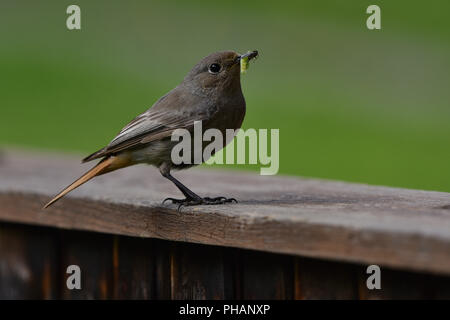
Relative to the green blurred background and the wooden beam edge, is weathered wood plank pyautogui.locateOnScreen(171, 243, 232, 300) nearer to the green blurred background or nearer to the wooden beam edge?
the wooden beam edge

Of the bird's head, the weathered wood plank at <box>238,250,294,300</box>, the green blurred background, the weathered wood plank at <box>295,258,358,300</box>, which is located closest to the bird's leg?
the weathered wood plank at <box>238,250,294,300</box>

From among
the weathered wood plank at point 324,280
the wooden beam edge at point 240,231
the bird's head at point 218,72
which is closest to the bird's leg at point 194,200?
the wooden beam edge at point 240,231

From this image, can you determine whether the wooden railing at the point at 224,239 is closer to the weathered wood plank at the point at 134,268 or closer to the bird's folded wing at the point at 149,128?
the weathered wood plank at the point at 134,268

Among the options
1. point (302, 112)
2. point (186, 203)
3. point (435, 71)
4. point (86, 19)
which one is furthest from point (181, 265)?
point (86, 19)

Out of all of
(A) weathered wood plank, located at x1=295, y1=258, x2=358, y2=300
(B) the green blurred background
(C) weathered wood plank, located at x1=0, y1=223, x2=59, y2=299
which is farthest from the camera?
(B) the green blurred background

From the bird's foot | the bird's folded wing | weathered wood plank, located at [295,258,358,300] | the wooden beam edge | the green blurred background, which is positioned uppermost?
the green blurred background

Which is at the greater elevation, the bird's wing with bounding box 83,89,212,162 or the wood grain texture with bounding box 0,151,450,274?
the bird's wing with bounding box 83,89,212,162

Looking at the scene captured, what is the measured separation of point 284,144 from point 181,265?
7261mm

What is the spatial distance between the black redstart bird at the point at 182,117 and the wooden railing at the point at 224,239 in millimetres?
145

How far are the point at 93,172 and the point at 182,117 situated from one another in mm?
504

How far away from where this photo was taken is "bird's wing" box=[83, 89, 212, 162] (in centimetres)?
445

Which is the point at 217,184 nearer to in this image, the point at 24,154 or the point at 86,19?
the point at 24,154

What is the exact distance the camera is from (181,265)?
12.2 feet

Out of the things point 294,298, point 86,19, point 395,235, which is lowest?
point 294,298
